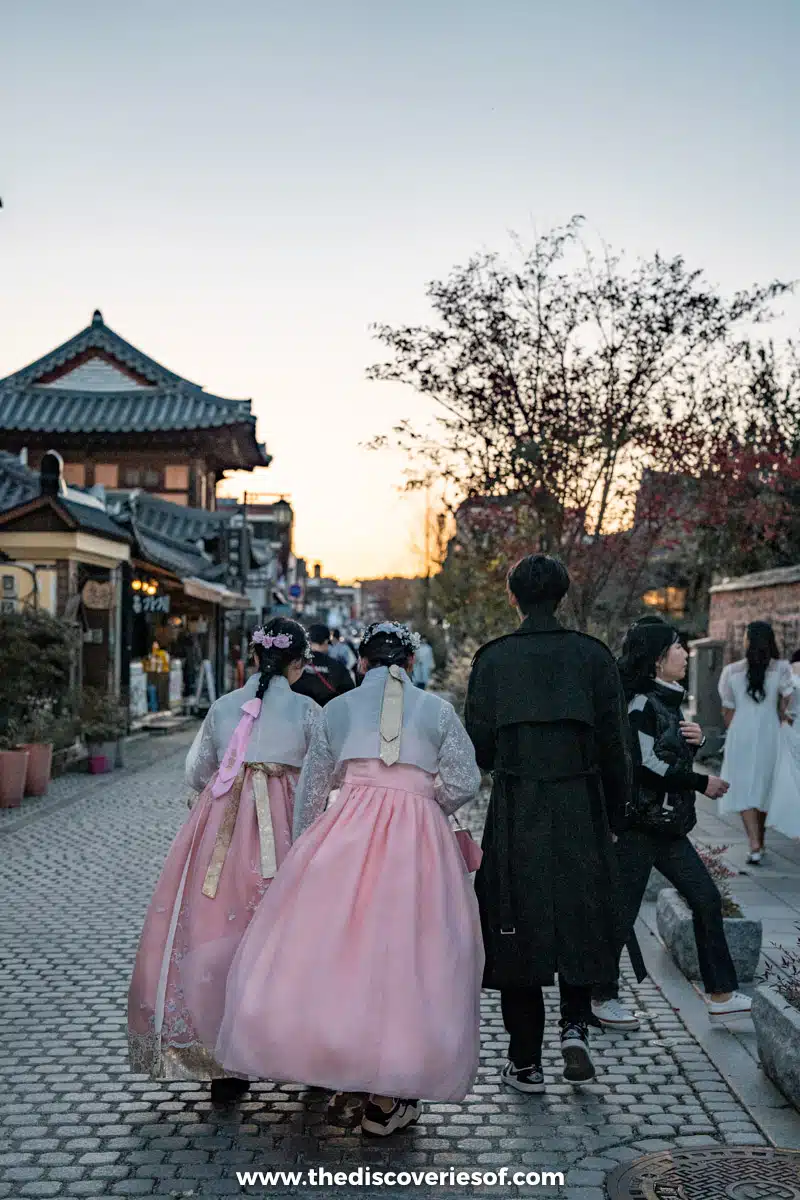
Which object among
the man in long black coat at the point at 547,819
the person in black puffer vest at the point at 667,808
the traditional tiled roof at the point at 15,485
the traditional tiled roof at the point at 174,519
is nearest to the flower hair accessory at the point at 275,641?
the man in long black coat at the point at 547,819

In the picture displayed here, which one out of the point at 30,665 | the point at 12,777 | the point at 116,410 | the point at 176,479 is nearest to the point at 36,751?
the point at 12,777

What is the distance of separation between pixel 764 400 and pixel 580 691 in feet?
57.4

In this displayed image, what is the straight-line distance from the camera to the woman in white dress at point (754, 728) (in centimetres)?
982

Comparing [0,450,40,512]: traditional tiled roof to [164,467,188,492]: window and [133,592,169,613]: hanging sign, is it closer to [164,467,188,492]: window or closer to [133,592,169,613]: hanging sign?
[133,592,169,613]: hanging sign

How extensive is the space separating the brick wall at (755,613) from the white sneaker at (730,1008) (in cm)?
716

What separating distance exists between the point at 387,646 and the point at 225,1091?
1746mm

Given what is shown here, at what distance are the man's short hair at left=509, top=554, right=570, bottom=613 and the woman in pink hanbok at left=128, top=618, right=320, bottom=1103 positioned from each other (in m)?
0.96

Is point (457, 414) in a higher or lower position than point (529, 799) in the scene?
higher

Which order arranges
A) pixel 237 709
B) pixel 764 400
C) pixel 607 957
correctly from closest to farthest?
pixel 607 957
pixel 237 709
pixel 764 400

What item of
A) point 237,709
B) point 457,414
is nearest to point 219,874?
point 237,709

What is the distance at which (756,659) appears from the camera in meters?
9.73

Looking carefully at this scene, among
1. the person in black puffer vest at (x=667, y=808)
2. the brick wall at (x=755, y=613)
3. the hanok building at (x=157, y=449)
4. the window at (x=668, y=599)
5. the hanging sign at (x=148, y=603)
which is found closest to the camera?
the person in black puffer vest at (x=667, y=808)

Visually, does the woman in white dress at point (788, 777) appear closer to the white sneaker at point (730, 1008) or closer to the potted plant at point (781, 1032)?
the white sneaker at point (730, 1008)

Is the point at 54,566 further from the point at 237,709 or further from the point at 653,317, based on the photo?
the point at 237,709
